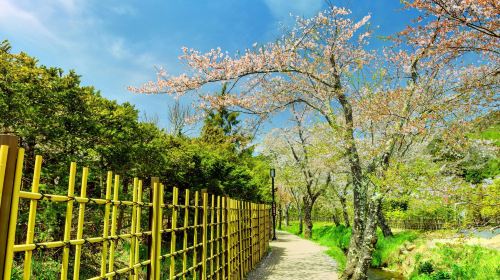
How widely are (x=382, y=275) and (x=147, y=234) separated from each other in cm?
1192

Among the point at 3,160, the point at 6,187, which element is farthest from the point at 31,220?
the point at 3,160

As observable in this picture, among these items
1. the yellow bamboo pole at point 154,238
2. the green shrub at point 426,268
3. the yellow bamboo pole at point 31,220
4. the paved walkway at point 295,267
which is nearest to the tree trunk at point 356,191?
the paved walkway at point 295,267

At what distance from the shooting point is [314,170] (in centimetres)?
2484

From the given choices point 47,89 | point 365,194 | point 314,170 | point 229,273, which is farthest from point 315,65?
point 314,170

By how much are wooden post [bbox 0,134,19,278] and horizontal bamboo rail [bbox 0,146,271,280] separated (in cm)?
1

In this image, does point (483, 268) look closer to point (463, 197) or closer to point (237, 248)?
point (463, 197)

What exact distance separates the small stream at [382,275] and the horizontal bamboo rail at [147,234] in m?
4.21

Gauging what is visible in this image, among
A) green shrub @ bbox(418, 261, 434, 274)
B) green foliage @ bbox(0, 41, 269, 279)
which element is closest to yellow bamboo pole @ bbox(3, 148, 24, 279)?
green foliage @ bbox(0, 41, 269, 279)

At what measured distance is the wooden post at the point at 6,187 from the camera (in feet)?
6.39

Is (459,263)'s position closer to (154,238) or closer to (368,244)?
(368,244)

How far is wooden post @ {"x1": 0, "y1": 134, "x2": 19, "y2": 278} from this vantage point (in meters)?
1.95

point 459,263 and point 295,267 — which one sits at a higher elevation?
point 459,263

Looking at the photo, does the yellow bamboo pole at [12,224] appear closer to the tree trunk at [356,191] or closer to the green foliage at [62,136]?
the green foliage at [62,136]

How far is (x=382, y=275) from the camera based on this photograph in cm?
1354
